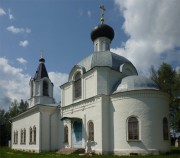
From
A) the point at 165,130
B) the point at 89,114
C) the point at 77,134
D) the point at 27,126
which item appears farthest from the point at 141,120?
the point at 27,126

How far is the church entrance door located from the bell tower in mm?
7342

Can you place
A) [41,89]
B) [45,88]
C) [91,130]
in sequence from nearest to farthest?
1. [91,130]
2. [41,89]
3. [45,88]

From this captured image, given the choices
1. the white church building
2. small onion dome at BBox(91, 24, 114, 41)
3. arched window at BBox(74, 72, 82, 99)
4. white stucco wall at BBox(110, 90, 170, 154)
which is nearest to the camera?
white stucco wall at BBox(110, 90, 170, 154)

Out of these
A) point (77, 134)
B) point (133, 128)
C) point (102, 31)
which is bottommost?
point (77, 134)

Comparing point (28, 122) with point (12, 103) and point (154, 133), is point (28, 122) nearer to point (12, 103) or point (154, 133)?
point (154, 133)

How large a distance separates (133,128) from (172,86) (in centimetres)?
1200

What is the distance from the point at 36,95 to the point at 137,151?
45.6 ft

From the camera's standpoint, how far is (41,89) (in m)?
26.3

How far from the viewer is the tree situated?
26.1m

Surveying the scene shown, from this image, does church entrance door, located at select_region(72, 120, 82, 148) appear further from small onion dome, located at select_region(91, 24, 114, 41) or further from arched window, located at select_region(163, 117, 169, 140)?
small onion dome, located at select_region(91, 24, 114, 41)

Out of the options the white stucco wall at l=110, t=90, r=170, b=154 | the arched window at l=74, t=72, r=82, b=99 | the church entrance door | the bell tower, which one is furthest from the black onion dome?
the white stucco wall at l=110, t=90, r=170, b=154

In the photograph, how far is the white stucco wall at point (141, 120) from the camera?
15.7 m

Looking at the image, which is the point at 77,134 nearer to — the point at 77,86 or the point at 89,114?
the point at 89,114

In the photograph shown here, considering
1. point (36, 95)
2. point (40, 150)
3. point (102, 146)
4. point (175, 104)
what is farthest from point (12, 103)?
point (102, 146)
